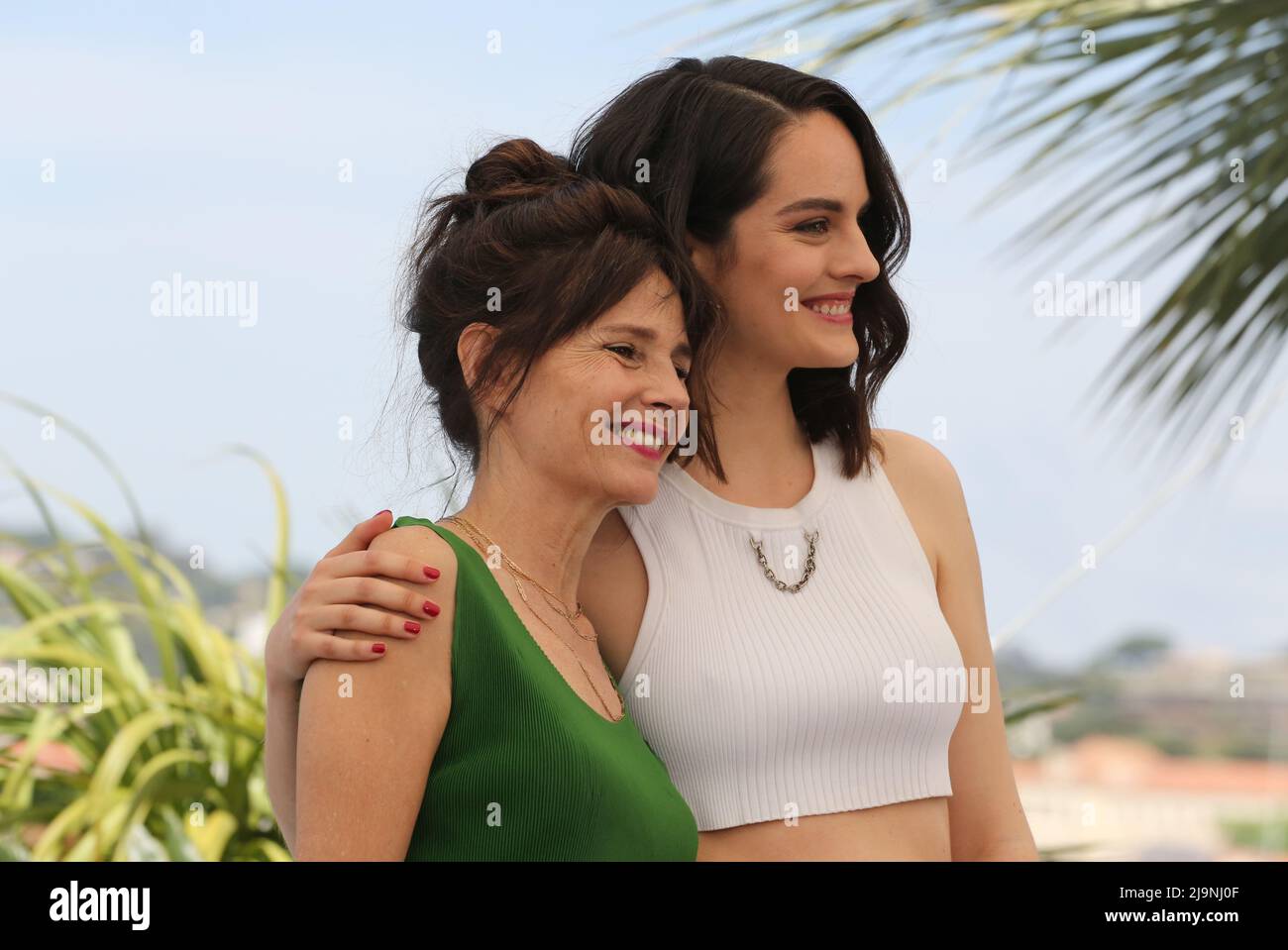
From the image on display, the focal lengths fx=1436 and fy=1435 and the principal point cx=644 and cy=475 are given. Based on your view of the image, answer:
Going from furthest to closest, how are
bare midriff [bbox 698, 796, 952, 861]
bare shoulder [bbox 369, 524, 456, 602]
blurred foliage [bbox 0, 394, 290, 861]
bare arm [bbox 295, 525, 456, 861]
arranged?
blurred foliage [bbox 0, 394, 290, 861], bare midriff [bbox 698, 796, 952, 861], bare shoulder [bbox 369, 524, 456, 602], bare arm [bbox 295, 525, 456, 861]

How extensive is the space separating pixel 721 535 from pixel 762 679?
222mm

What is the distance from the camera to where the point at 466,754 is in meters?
1.48

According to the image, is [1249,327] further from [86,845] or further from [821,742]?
[86,845]

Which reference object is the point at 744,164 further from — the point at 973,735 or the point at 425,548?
the point at 973,735

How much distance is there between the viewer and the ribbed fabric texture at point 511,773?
1464mm

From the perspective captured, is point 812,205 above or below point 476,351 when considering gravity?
above

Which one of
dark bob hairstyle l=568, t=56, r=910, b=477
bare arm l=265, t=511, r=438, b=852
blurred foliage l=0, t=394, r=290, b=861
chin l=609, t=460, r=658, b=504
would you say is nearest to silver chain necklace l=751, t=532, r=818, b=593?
dark bob hairstyle l=568, t=56, r=910, b=477

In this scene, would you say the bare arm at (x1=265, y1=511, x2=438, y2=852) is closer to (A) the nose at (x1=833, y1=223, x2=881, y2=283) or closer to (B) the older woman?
(B) the older woman

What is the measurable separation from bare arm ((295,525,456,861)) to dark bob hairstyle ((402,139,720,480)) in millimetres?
353

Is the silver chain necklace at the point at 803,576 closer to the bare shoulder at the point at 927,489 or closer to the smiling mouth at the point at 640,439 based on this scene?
the bare shoulder at the point at 927,489

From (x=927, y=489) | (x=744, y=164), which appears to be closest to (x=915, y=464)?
(x=927, y=489)

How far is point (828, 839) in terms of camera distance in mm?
1741

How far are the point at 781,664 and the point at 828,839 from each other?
0.72 feet

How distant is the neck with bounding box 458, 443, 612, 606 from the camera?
1.65m
